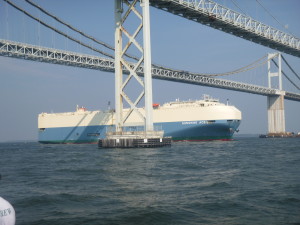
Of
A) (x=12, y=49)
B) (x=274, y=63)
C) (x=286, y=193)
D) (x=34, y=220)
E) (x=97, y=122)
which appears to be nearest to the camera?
(x=34, y=220)

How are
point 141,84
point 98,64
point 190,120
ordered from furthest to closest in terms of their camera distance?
point 98,64 < point 190,120 < point 141,84

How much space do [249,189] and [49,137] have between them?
209 feet

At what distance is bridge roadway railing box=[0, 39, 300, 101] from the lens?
1932 inches

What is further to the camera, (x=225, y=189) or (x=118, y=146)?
(x=118, y=146)

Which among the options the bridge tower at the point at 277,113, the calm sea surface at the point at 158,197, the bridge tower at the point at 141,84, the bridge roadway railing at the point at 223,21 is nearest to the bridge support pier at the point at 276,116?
the bridge tower at the point at 277,113

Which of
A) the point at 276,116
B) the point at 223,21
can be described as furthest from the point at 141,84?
the point at 276,116

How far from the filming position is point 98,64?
60.7 meters

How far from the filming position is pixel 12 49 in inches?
1909

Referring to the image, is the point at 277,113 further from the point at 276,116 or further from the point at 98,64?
the point at 98,64

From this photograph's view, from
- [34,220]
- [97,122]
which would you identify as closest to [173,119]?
[97,122]

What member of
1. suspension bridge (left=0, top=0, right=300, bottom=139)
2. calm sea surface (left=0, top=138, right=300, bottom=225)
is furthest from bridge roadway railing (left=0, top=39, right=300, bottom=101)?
calm sea surface (left=0, top=138, right=300, bottom=225)

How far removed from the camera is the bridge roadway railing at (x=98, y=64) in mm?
49062

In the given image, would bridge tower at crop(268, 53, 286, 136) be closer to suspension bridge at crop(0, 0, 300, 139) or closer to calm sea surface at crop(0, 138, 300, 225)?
suspension bridge at crop(0, 0, 300, 139)

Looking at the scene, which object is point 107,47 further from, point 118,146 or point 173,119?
point 118,146
